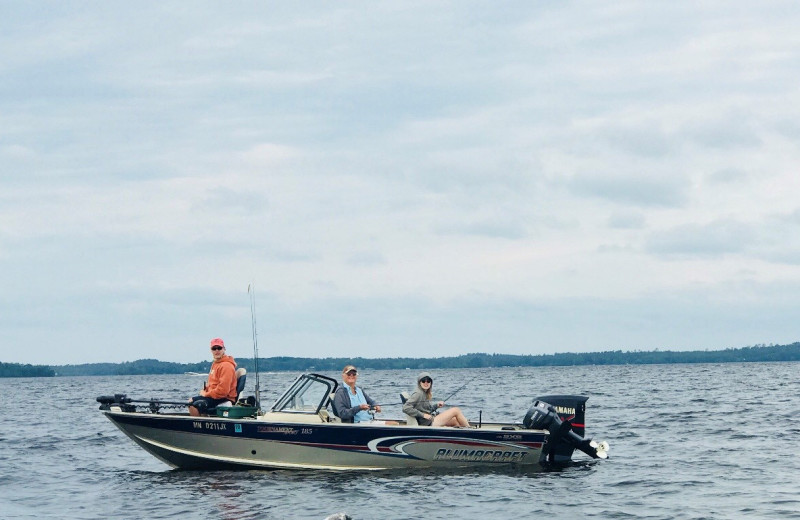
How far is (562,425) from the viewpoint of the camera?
18.1m

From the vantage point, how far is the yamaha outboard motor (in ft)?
58.9

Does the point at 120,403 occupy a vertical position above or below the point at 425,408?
above

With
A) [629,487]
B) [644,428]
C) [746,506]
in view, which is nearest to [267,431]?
[629,487]

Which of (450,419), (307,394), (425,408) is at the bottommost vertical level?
(450,419)

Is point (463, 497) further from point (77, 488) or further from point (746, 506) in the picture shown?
point (77, 488)

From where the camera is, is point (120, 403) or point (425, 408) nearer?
point (425, 408)

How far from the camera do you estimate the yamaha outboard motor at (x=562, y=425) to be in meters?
18.0

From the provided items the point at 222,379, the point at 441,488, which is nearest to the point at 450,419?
the point at 441,488

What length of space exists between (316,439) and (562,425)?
4665 mm

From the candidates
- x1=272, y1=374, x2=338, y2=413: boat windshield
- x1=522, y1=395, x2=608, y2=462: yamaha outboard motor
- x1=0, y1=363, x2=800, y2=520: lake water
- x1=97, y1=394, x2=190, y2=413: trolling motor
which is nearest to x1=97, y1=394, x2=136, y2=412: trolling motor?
x1=97, y1=394, x2=190, y2=413: trolling motor

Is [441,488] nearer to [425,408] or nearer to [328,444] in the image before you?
[425,408]

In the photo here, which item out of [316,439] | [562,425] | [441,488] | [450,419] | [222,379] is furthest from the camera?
[562,425]

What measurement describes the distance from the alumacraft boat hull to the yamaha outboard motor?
254 mm

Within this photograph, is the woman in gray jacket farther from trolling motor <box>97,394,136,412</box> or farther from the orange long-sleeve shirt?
trolling motor <box>97,394,136,412</box>
